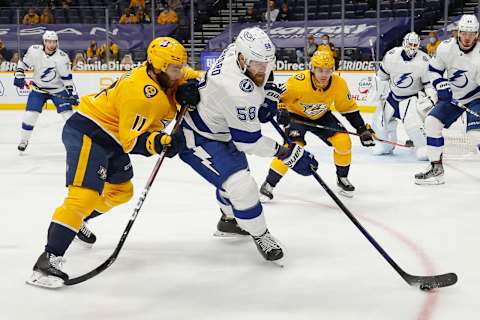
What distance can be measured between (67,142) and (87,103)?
0.19 m

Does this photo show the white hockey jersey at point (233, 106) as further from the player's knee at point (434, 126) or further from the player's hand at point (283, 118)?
the player's knee at point (434, 126)

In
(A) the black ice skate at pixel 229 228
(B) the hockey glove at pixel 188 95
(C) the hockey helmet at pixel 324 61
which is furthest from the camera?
(C) the hockey helmet at pixel 324 61

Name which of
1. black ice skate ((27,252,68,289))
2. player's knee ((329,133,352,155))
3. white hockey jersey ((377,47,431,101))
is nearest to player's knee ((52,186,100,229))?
black ice skate ((27,252,68,289))

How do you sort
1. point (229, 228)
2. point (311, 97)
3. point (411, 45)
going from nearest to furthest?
point (229, 228) < point (311, 97) < point (411, 45)

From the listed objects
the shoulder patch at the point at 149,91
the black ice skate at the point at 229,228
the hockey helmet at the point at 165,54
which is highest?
the hockey helmet at the point at 165,54

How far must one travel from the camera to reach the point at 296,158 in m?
2.82

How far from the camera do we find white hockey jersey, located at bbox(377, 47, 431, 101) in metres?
5.53

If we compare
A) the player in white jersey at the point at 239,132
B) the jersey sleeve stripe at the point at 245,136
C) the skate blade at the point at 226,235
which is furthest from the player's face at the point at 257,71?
the skate blade at the point at 226,235

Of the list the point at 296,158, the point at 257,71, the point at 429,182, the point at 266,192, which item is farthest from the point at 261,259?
the point at 429,182

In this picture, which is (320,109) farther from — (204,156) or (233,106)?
(233,106)

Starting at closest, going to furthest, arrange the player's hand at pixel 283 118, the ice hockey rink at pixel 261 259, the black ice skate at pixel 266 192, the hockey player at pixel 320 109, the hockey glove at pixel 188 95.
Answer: the ice hockey rink at pixel 261 259, the hockey glove at pixel 188 95, the player's hand at pixel 283 118, the hockey player at pixel 320 109, the black ice skate at pixel 266 192

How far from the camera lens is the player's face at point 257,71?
103 inches

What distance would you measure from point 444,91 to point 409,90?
1122 millimetres

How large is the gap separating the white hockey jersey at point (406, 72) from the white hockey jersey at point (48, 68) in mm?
3033
